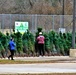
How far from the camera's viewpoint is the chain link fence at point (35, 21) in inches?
1866

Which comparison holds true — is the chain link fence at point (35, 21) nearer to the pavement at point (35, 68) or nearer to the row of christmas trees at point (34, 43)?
the row of christmas trees at point (34, 43)

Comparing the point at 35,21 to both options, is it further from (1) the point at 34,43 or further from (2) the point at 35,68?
(2) the point at 35,68

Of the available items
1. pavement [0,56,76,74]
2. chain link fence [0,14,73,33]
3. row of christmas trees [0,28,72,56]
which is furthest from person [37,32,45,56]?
chain link fence [0,14,73,33]

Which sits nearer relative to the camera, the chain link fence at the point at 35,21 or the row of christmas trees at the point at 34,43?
the row of christmas trees at the point at 34,43

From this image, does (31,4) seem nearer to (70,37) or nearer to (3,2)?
(3,2)

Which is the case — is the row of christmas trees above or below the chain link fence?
below

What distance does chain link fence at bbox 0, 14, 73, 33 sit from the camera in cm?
4741

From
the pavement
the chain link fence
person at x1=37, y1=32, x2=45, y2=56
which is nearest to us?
the pavement

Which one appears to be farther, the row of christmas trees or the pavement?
the row of christmas trees

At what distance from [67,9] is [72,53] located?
104ft

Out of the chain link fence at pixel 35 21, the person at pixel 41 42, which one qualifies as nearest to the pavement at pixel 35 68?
→ the person at pixel 41 42

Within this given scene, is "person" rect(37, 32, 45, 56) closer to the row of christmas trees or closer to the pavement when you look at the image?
the row of christmas trees

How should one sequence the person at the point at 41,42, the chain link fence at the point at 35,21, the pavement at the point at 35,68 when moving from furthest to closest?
the chain link fence at the point at 35,21
the person at the point at 41,42
the pavement at the point at 35,68

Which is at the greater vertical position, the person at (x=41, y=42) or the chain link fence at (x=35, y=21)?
the chain link fence at (x=35, y=21)
